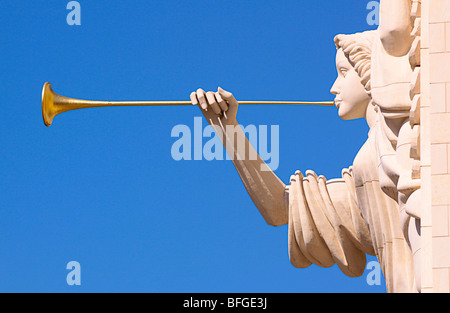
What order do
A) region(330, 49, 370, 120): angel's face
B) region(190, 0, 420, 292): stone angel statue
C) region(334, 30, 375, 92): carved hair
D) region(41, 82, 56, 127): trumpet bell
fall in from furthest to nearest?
region(41, 82, 56, 127): trumpet bell
region(330, 49, 370, 120): angel's face
region(334, 30, 375, 92): carved hair
region(190, 0, 420, 292): stone angel statue

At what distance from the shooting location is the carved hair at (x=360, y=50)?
744 inches

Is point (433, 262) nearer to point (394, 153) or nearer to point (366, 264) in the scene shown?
point (394, 153)

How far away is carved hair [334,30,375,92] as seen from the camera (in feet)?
62.0

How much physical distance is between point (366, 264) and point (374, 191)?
185 cm

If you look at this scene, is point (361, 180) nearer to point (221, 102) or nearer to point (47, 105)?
point (221, 102)

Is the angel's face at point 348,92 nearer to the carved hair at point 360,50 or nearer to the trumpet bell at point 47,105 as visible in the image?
the carved hair at point 360,50

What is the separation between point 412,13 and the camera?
1625 centimetres

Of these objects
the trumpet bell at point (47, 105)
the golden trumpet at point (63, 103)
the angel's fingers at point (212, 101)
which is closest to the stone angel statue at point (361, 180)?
the angel's fingers at point (212, 101)

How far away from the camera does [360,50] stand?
758 inches

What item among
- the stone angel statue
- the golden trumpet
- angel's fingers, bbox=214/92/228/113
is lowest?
the stone angel statue

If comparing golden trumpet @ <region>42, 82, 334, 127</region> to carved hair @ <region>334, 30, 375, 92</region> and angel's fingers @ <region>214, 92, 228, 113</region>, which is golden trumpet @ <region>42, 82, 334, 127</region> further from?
carved hair @ <region>334, 30, 375, 92</region>

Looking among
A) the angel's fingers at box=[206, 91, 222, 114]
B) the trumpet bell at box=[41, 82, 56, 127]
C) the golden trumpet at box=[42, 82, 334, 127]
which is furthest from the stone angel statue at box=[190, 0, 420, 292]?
the trumpet bell at box=[41, 82, 56, 127]
